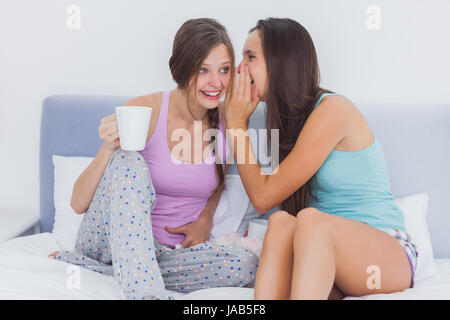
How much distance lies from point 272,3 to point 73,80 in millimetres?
868

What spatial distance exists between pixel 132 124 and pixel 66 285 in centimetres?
46

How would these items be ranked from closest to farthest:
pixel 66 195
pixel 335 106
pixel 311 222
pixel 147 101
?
pixel 311 222 → pixel 335 106 → pixel 147 101 → pixel 66 195

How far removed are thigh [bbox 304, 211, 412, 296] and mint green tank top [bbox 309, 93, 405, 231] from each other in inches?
4.9

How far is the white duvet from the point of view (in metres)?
1.15

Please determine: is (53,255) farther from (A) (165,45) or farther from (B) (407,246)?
(B) (407,246)

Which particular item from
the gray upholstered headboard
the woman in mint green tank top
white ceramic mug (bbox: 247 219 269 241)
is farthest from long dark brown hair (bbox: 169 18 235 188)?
white ceramic mug (bbox: 247 219 269 241)

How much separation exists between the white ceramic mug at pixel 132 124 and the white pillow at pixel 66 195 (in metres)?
0.59

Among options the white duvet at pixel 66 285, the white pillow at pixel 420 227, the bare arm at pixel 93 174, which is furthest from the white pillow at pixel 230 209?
the white pillow at pixel 420 227

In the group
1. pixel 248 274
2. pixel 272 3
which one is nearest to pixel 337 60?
pixel 272 3

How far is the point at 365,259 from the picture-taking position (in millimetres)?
1133

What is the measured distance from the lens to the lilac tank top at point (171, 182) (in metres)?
1.48

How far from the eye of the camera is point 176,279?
4.48ft

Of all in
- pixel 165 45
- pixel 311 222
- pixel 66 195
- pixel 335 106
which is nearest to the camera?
pixel 311 222

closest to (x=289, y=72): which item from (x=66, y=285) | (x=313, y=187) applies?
(x=313, y=187)
